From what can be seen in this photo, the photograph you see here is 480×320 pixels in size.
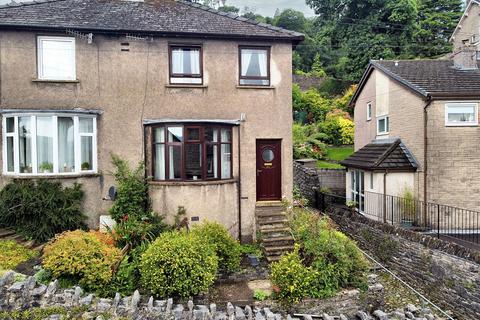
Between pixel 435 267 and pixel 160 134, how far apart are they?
1028cm

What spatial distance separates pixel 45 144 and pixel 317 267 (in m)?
9.64

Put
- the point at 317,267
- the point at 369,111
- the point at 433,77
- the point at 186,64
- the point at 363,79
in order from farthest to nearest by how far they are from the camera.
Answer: the point at 363,79 < the point at 369,111 < the point at 433,77 < the point at 186,64 < the point at 317,267

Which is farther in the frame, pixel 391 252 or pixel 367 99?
pixel 367 99

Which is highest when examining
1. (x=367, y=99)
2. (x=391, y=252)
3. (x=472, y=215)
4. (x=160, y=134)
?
(x=367, y=99)

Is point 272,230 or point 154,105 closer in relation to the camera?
point 272,230

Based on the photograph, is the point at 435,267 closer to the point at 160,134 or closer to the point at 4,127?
the point at 160,134

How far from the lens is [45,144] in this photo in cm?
1089

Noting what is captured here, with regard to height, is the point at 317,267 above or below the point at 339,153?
below

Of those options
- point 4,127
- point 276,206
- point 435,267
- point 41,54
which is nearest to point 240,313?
point 276,206

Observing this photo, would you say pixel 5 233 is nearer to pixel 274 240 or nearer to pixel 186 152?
pixel 186 152

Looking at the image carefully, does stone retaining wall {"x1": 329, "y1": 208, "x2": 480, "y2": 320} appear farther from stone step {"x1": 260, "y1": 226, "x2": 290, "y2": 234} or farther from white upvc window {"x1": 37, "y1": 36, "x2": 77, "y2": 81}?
white upvc window {"x1": 37, "y1": 36, "x2": 77, "y2": 81}

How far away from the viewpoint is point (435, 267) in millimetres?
10406

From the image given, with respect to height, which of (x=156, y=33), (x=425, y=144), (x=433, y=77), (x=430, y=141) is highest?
(x=156, y=33)

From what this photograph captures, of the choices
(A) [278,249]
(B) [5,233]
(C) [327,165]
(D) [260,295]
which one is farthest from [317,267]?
(C) [327,165]
